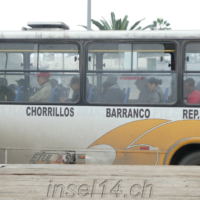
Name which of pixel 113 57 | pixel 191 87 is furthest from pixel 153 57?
pixel 191 87

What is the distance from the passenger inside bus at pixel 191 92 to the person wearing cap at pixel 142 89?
658 millimetres

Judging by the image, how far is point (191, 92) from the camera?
5.87 m

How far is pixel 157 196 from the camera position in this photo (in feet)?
7.38

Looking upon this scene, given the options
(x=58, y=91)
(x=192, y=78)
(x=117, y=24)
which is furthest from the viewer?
(x=117, y=24)

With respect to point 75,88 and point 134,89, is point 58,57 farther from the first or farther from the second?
point 134,89

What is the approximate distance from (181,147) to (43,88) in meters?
2.64

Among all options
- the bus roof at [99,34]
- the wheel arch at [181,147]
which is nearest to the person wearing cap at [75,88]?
the bus roof at [99,34]

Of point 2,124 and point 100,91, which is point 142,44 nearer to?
point 100,91

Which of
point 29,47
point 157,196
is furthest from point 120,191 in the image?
point 29,47

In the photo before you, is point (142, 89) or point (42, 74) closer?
point (142, 89)

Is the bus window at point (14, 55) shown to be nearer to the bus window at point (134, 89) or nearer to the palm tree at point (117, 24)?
the bus window at point (134, 89)

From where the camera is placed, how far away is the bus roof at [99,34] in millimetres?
5949

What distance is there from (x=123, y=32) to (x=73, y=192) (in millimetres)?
4205

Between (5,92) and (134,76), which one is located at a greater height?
(134,76)
